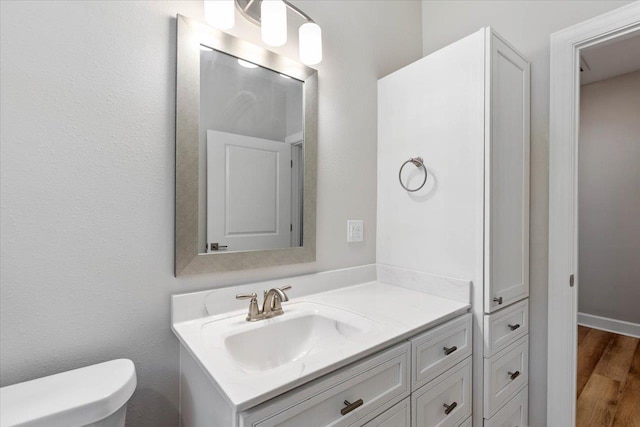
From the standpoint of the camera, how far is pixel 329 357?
84cm

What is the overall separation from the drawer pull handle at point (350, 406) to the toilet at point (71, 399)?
56 cm

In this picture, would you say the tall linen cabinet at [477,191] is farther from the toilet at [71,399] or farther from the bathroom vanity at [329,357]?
the toilet at [71,399]

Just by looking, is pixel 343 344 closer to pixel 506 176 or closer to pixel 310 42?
pixel 506 176

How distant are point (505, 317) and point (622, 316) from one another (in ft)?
8.75

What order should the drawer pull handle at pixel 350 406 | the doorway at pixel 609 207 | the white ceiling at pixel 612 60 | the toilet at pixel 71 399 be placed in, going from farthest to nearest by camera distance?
the doorway at pixel 609 207
the white ceiling at pixel 612 60
the drawer pull handle at pixel 350 406
the toilet at pixel 71 399

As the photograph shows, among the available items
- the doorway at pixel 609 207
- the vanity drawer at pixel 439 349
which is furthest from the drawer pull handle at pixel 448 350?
the doorway at pixel 609 207

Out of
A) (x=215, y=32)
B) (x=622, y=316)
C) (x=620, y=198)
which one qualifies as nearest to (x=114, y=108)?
(x=215, y=32)

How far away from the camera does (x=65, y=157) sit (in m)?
0.91

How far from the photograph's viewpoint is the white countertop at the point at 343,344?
0.71 metres

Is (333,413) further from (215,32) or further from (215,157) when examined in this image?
(215,32)

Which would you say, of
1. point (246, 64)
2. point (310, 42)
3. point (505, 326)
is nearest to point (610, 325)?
point (505, 326)

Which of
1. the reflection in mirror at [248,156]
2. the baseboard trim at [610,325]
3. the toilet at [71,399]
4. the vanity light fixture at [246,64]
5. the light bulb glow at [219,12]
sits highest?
the light bulb glow at [219,12]

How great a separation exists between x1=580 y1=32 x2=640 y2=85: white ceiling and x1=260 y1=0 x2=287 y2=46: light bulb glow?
2.35 metres

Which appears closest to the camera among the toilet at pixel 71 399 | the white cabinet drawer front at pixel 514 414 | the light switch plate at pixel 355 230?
the toilet at pixel 71 399
